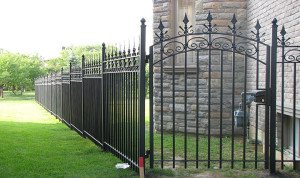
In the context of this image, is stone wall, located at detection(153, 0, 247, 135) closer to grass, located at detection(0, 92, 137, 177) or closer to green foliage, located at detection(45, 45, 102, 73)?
grass, located at detection(0, 92, 137, 177)

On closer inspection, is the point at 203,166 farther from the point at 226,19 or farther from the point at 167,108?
the point at 226,19

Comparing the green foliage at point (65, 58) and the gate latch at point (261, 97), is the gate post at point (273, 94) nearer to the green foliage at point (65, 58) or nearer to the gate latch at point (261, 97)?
the gate latch at point (261, 97)

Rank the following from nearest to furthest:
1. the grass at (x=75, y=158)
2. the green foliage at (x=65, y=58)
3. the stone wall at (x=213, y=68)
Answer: the grass at (x=75, y=158) < the stone wall at (x=213, y=68) < the green foliage at (x=65, y=58)

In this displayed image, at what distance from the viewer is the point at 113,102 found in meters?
6.82

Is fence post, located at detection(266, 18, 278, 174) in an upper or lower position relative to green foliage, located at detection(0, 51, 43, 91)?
lower

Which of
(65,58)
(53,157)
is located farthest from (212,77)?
(65,58)

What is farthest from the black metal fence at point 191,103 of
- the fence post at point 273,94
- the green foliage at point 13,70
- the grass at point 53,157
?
the green foliage at point 13,70

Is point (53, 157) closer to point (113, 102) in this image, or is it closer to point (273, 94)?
point (113, 102)

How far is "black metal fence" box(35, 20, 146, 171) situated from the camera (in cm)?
552

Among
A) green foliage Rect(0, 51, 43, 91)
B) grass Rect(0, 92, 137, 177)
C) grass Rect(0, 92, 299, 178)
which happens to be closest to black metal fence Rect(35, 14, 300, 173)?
grass Rect(0, 92, 299, 178)

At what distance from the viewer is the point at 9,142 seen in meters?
8.51

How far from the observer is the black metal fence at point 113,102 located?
5.52m

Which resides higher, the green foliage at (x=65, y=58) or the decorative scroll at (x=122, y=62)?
the green foliage at (x=65, y=58)

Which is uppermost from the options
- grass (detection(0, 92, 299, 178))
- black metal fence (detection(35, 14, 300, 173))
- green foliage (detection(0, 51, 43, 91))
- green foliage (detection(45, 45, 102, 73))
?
green foliage (detection(45, 45, 102, 73))
